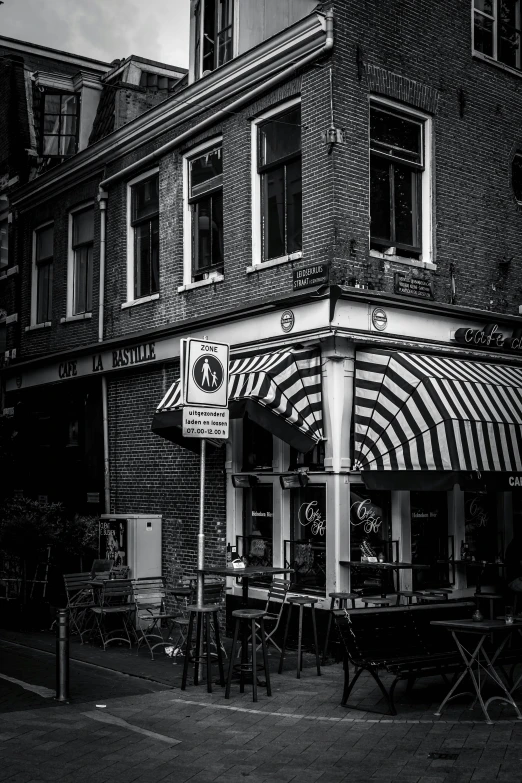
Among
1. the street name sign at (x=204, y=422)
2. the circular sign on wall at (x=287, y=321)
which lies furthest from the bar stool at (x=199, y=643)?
the circular sign on wall at (x=287, y=321)

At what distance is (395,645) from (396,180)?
6820 millimetres

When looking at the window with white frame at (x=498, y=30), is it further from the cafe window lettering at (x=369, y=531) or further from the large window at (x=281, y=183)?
the cafe window lettering at (x=369, y=531)

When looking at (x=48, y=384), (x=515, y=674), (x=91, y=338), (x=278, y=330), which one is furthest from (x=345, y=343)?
(x=48, y=384)

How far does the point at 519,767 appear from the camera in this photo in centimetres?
687

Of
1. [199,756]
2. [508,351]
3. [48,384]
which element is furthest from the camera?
[48,384]

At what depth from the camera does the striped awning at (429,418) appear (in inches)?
443

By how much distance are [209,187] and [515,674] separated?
859cm

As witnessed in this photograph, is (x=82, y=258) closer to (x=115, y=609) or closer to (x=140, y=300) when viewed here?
(x=140, y=300)

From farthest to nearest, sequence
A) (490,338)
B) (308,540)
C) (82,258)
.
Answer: (82,258), (490,338), (308,540)

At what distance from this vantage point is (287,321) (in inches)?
497

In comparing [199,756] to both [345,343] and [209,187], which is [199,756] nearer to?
[345,343]

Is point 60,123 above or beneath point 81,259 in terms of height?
above

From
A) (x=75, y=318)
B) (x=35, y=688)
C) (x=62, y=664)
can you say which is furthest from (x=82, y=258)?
(x=62, y=664)

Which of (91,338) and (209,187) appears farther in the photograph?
(91,338)
